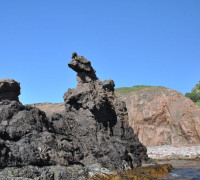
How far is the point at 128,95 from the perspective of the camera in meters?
68.1

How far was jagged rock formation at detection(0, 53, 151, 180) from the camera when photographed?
10.8 meters

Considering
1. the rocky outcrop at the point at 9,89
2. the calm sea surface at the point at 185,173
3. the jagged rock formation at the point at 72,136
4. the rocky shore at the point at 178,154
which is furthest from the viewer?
the rocky shore at the point at 178,154

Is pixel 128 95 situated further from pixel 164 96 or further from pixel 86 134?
pixel 86 134

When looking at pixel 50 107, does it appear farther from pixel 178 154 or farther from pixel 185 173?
pixel 185 173

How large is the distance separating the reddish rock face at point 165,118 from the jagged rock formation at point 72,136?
31202 millimetres

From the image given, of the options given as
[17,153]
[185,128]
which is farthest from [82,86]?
[185,128]

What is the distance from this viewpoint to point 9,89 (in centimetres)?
→ 1864

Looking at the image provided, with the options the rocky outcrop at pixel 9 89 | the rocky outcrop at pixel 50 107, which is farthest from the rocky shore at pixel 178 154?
the rocky outcrop at pixel 50 107

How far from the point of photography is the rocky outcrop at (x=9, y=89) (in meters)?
18.3

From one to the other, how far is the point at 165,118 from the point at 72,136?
43.6 m

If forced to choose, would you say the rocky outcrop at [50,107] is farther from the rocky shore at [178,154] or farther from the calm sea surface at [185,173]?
the calm sea surface at [185,173]

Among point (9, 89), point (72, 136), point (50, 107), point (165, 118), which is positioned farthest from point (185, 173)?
point (50, 107)

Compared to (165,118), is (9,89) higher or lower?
higher

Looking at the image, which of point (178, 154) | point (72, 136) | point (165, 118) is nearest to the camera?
point (72, 136)
